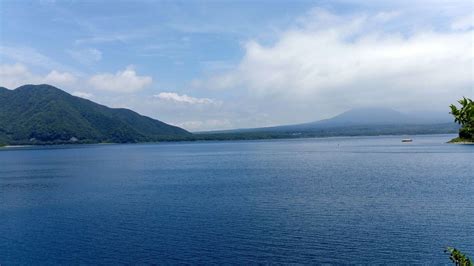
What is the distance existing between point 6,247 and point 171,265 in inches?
616

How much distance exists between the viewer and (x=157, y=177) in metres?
83.4

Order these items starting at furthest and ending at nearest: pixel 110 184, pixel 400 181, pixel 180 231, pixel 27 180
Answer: pixel 27 180, pixel 110 184, pixel 400 181, pixel 180 231

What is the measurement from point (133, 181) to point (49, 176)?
Answer: 2526 centimetres

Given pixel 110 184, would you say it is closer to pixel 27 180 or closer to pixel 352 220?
pixel 27 180

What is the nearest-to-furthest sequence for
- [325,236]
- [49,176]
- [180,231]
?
[325,236]
[180,231]
[49,176]

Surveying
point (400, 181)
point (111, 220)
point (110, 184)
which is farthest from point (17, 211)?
point (400, 181)

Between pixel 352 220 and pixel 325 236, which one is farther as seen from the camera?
pixel 352 220

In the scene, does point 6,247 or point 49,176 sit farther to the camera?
point 49,176

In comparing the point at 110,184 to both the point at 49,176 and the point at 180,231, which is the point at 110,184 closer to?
the point at 49,176

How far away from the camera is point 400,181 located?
6356 centimetres

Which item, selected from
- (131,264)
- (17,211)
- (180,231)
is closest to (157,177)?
(17,211)

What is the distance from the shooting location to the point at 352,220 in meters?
37.7

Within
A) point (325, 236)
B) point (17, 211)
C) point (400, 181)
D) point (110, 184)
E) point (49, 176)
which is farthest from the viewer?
point (49, 176)

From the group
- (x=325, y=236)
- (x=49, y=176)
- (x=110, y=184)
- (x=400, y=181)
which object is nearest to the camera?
(x=325, y=236)
